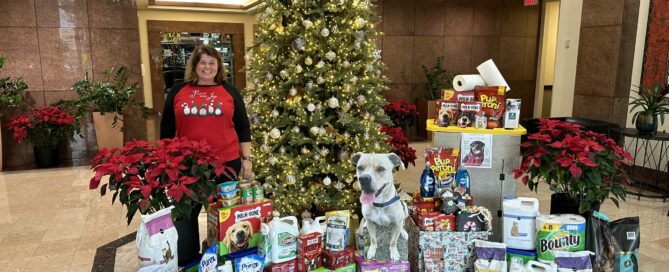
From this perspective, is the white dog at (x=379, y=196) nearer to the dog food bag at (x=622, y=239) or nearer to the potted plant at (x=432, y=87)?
the dog food bag at (x=622, y=239)

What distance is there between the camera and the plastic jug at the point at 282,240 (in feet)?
7.85

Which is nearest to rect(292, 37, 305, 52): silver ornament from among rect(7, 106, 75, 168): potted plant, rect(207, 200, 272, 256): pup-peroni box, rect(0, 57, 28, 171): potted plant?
rect(207, 200, 272, 256): pup-peroni box

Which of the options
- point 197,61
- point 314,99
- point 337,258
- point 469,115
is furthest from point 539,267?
point 197,61

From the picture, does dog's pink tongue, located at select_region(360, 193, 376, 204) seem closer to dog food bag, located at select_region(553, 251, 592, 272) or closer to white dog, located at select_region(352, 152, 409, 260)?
white dog, located at select_region(352, 152, 409, 260)

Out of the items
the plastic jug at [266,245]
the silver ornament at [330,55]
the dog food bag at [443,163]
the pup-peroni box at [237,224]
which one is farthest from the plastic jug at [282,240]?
the silver ornament at [330,55]

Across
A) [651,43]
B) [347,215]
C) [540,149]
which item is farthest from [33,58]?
[651,43]

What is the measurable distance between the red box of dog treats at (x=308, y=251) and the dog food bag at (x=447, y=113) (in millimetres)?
1298

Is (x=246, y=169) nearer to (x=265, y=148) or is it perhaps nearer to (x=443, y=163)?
(x=265, y=148)

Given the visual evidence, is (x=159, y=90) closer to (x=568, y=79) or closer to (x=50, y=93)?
(x=50, y=93)

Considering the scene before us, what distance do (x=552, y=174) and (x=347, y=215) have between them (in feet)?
4.48

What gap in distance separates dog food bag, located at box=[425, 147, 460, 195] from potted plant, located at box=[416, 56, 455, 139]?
4.52 meters

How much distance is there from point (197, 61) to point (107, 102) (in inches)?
148

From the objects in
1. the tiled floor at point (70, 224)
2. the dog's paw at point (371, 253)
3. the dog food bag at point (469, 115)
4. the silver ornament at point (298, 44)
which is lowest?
the tiled floor at point (70, 224)

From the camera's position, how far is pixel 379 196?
241cm
